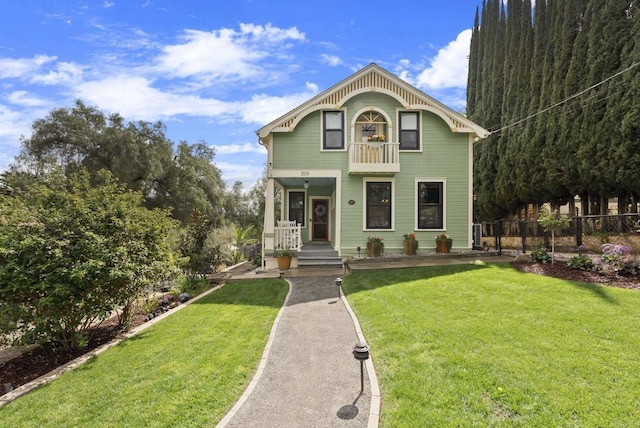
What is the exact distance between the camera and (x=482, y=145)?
68.3 ft

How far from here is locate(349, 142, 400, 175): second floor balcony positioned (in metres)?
12.3

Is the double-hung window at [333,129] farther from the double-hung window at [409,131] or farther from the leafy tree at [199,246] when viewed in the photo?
the leafy tree at [199,246]

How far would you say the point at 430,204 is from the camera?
13.0m

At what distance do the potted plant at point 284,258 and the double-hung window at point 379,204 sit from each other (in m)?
3.36

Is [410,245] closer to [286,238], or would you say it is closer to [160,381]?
[286,238]

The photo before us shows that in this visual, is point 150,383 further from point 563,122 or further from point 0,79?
point 0,79

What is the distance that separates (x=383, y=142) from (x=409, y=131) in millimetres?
1258

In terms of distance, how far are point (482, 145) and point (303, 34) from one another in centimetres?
1321

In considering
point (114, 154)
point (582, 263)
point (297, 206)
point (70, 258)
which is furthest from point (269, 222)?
point (114, 154)

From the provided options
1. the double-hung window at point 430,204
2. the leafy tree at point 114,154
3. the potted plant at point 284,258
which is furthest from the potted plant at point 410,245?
the leafy tree at point 114,154

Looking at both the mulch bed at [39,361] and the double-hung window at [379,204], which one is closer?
the mulch bed at [39,361]

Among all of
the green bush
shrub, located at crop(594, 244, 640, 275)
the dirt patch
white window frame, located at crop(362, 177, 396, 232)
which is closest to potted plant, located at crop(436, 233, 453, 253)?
white window frame, located at crop(362, 177, 396, 232)

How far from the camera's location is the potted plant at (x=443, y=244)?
1244 cm

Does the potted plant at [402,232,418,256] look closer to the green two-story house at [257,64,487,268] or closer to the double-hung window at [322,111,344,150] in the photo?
the green two-story house at [257,64,487,268]
